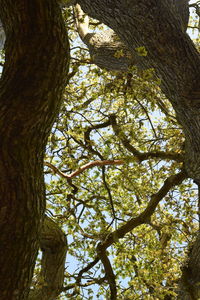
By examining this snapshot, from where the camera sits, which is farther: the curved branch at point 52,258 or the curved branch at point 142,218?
the curved branch at point 142,218

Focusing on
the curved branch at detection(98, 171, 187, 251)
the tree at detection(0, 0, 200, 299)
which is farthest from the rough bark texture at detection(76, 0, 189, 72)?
the curved branch at detection(98, 171, 187, 251)

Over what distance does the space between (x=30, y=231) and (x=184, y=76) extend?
12.4 feet

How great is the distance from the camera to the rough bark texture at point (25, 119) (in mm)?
2549

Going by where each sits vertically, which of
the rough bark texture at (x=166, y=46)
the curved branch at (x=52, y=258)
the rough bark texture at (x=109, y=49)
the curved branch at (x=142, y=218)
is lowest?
the curved branch at (x=52, y=258)

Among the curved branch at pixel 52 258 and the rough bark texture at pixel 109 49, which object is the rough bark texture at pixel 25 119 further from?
the rough bark texture at pixel 109 49

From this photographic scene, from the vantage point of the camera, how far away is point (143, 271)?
20.9 ft

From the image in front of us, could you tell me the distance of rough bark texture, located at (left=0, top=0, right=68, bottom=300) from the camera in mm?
2549

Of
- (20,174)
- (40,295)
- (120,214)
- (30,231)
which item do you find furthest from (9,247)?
(120,214)

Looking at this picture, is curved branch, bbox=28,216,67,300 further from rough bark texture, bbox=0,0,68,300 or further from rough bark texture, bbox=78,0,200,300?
rough bark texture, bbox=0,0,68,300

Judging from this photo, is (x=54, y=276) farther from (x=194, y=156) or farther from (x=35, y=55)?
(x=35, y=55)

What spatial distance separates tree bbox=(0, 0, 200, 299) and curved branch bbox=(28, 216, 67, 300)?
2 cm

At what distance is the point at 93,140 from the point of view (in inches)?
259

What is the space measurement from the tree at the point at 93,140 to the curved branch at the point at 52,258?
18mm

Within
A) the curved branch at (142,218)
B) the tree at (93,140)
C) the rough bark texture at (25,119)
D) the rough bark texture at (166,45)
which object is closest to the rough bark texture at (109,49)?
the tree at (93,140)
